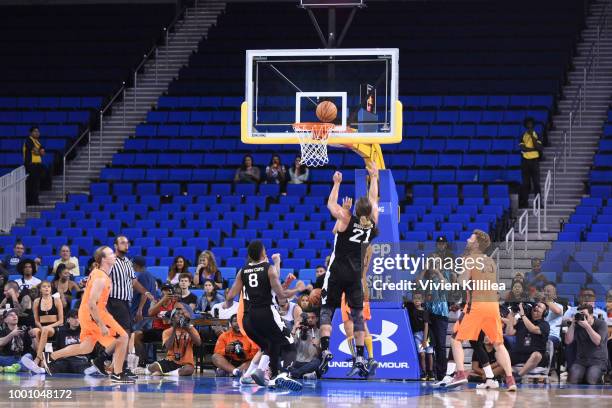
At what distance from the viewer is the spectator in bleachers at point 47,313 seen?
18031mm

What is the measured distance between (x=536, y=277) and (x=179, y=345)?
504 centimetres

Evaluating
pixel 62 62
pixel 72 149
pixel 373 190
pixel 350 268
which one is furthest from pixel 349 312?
pixel 62 62

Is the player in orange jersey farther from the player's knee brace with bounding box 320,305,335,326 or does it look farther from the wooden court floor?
the player's knee brace with bounding box 320,305,335,326

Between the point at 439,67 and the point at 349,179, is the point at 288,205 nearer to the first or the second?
the point at 349,179

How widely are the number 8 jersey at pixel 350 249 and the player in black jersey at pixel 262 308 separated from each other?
0.77 m

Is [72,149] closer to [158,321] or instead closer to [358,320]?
[158,321]

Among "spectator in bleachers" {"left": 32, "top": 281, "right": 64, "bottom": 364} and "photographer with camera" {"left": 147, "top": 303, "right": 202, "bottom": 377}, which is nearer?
"photographer with camera" {"left": 147, "top": 303, "right": 202, "bottom": 377}

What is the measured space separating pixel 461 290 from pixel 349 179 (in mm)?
8792

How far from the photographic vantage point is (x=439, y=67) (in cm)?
2825

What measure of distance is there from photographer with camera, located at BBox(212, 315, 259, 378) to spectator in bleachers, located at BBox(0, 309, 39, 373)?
11.0ft

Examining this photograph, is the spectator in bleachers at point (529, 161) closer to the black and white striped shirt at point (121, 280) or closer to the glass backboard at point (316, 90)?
the glass backboard at point (316, 90)

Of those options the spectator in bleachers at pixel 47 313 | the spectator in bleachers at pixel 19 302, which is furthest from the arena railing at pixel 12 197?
the spectator in bleachers at pixel 47 313

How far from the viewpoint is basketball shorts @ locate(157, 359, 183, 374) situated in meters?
17.2

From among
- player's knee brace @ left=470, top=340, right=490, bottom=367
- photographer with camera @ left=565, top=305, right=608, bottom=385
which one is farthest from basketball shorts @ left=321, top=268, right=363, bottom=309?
photographer with camera @ left=565, top=305, right=608, bottom=385
